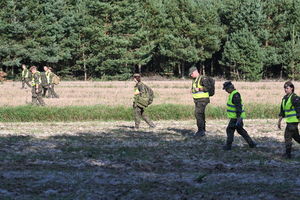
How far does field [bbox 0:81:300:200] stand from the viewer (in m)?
7.77

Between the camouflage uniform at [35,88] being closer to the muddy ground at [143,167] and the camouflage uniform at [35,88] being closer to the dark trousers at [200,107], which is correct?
the muddy ground at [143,167]

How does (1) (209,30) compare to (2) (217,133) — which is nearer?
(2) (217,133)

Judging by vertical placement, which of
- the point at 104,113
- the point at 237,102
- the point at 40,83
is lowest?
the point at 104,113

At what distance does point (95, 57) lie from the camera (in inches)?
2176

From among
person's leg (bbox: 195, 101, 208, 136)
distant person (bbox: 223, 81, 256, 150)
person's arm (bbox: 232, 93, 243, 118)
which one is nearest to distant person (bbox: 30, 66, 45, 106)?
person's leg (bbox: 195, 101, 208, 136)

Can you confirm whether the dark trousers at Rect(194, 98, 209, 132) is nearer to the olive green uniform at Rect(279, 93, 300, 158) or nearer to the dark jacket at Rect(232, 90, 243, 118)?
the dark jacket at Rect(232, 90, 243, 118)

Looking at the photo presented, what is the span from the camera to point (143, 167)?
9.64 m

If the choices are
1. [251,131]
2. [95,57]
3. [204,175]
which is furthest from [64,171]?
[95,57]

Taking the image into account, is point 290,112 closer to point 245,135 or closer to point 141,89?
point 245,135

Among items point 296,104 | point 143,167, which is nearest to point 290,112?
point 296,104

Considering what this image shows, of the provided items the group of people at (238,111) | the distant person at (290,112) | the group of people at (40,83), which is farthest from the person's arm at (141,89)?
the group of people at (40,83)

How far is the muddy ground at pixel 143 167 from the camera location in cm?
777

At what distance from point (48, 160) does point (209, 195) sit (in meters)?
4.09

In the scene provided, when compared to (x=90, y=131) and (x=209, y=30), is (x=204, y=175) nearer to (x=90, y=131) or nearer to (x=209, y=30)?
(x=90, y=131)
